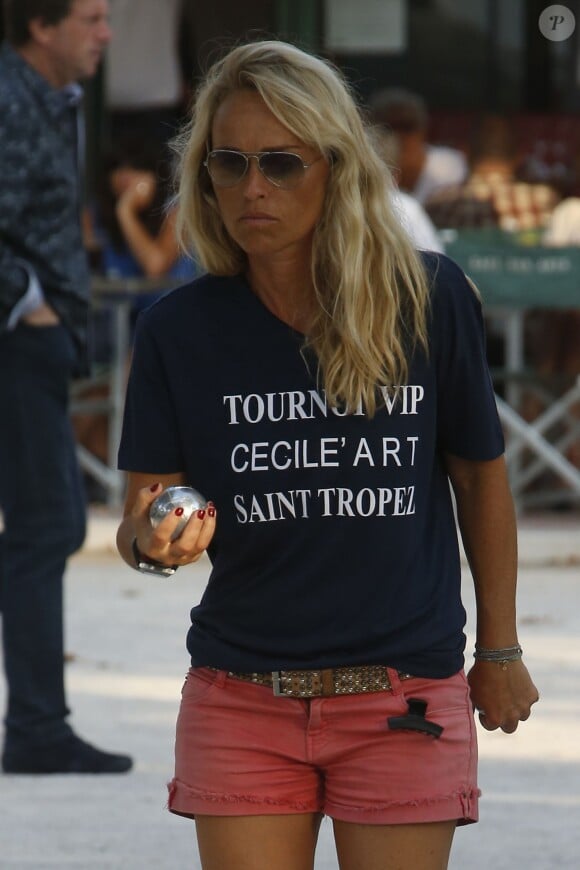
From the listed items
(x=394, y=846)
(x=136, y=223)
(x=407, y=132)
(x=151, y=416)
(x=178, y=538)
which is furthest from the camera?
(x=136, y=223)

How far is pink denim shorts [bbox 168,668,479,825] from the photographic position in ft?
9.43

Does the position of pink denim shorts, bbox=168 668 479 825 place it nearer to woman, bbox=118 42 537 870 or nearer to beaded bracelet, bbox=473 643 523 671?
woman, bbox=118 42 537 870

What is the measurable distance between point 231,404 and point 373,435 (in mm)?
227

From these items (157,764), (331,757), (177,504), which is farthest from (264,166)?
(157,764)

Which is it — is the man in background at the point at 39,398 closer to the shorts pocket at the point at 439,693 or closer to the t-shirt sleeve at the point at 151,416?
the t-shirt sleeve at the point at 151,416

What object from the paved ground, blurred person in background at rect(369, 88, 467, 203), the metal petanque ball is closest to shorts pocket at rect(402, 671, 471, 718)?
the metal petanque ball

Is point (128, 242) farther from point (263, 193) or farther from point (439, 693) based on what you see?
point (439, 693)

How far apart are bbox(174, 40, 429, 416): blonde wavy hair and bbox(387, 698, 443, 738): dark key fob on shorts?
460 mm

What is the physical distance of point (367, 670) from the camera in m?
2.89

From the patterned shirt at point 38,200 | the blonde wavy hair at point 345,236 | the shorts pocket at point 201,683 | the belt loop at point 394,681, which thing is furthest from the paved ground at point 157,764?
the blonde wavy hair at point 345,236

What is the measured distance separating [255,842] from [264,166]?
1039 mm

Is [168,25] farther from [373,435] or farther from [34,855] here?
[373,435]

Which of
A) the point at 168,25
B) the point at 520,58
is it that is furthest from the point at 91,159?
the point at 520,58

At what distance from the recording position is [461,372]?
296 centimetres
